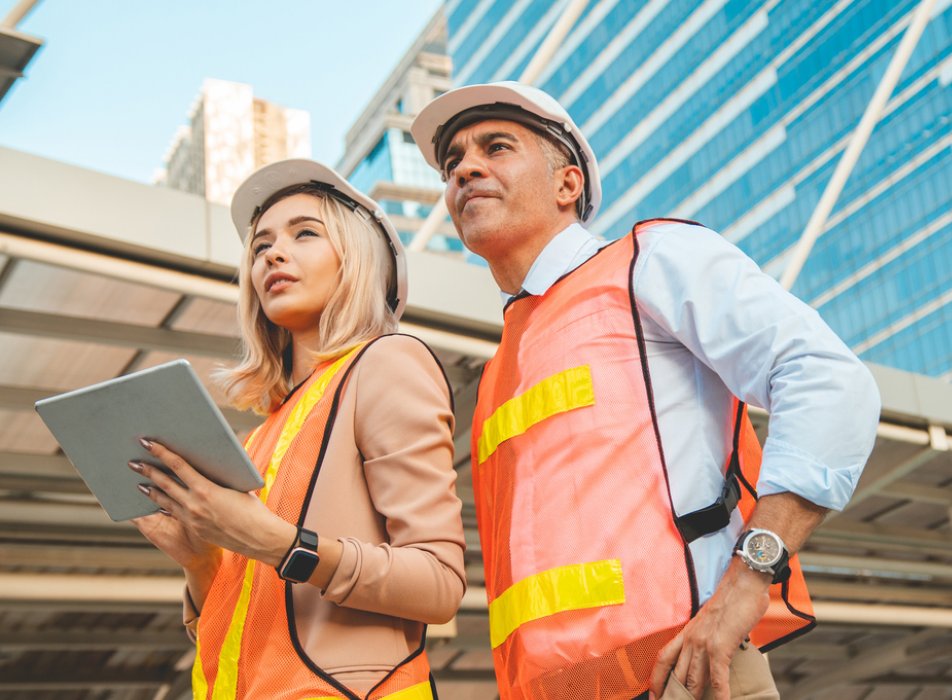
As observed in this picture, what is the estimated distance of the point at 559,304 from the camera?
8.67 ft

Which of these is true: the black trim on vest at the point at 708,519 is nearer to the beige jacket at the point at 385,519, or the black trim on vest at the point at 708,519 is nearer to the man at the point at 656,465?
the man at the point at 656,465

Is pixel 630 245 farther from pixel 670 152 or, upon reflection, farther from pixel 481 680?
pixel 670 152

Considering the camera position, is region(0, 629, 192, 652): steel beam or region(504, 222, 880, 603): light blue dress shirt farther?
region(0, 629, 192, 652): steel beam

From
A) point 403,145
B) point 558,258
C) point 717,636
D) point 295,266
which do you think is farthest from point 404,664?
point 403,145

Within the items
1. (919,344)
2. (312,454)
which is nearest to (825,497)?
(312,454)

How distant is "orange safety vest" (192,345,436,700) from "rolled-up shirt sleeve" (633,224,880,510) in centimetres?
67

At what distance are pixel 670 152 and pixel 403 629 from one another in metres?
75.1

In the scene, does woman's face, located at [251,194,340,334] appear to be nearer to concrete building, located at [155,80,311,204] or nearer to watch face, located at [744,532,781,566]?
watch face, located at [744,532,781,566]

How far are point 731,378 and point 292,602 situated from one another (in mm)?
947

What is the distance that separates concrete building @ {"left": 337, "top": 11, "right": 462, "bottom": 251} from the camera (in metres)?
85.3

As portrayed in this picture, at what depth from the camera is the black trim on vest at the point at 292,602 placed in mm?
2031

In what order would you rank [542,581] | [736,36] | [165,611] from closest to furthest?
1. [542,581]
2. [165,611]
3. [736,36]

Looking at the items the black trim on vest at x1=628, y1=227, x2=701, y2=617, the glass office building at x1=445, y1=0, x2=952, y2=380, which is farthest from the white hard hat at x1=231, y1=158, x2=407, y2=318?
the glass office building at x1=445, y1=0, x2=952, y2=380

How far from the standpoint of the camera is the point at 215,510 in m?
2.01
